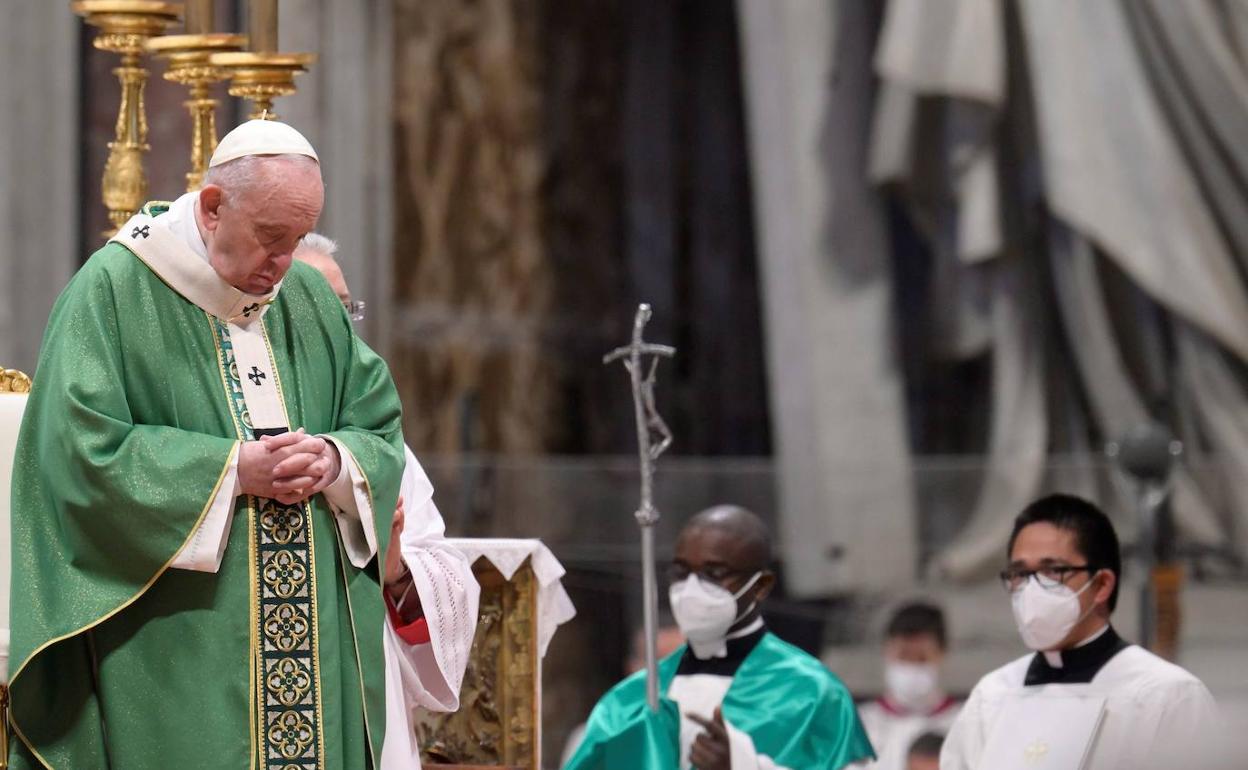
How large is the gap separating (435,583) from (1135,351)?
5642mm

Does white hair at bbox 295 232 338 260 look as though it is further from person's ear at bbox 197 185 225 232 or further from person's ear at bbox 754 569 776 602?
person's ear at bbox 754 569 776 602

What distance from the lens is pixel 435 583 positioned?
15.6ft

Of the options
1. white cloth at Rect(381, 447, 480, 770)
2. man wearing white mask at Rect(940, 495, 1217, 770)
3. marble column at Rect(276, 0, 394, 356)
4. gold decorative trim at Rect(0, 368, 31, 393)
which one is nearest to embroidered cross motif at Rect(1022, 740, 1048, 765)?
man wearing white mask at Rect(940, 495, 1217, 770)

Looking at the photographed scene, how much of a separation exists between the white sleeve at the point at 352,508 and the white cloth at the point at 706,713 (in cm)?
163

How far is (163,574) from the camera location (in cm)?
420

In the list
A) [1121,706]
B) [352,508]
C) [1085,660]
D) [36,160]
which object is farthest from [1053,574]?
[36,160]

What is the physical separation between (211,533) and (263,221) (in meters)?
0.56

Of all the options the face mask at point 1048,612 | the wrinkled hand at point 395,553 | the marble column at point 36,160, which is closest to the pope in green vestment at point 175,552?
the wrinkled hand at point 395,553

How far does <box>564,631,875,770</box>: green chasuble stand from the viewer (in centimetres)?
578

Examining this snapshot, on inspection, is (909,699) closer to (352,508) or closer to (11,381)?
(11,381)

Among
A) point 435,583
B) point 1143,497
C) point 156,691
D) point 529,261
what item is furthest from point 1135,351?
point 156,691

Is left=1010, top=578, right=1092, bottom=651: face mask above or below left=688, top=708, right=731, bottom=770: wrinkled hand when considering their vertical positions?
above

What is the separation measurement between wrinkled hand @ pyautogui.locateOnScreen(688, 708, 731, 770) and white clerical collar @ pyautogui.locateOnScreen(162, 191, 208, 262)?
2030 millimetres

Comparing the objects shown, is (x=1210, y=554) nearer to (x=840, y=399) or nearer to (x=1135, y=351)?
(x=1135, y=351)
